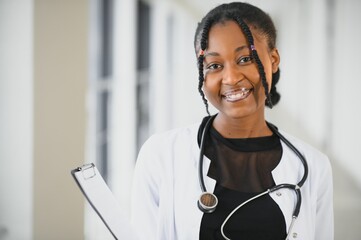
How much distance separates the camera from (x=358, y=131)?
2467 mm

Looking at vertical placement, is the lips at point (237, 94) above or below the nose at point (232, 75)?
below

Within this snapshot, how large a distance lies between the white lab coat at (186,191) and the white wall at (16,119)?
1.20 ft

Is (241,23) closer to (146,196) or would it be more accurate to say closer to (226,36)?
(226,36)

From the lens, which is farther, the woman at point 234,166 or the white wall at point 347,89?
the white wall at point 347,89

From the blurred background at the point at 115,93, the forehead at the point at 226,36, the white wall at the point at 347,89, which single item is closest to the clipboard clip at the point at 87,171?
the forehead at the point at 226,36

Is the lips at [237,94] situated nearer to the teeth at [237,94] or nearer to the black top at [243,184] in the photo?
the teeth at [237,94]

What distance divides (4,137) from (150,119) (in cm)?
238

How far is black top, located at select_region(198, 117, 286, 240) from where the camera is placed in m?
0.78

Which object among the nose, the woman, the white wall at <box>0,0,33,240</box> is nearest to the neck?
the woman

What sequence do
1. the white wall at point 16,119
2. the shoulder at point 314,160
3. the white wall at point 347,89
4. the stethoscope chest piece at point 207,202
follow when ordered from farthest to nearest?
1. the white wall at point 347,89
2. the white wall at point 16,119
3. the shoulder at point 314,160
4. the stethoscope chest piece at point 207,202

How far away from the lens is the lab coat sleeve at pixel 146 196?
2.75ft

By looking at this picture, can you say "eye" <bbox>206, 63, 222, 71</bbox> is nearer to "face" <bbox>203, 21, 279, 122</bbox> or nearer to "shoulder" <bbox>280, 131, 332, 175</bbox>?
"face" <bbox>203, 21, 279, 122</bbox>

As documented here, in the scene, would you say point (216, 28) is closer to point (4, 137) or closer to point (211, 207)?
point (211, 207)

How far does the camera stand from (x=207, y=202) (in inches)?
30.4
